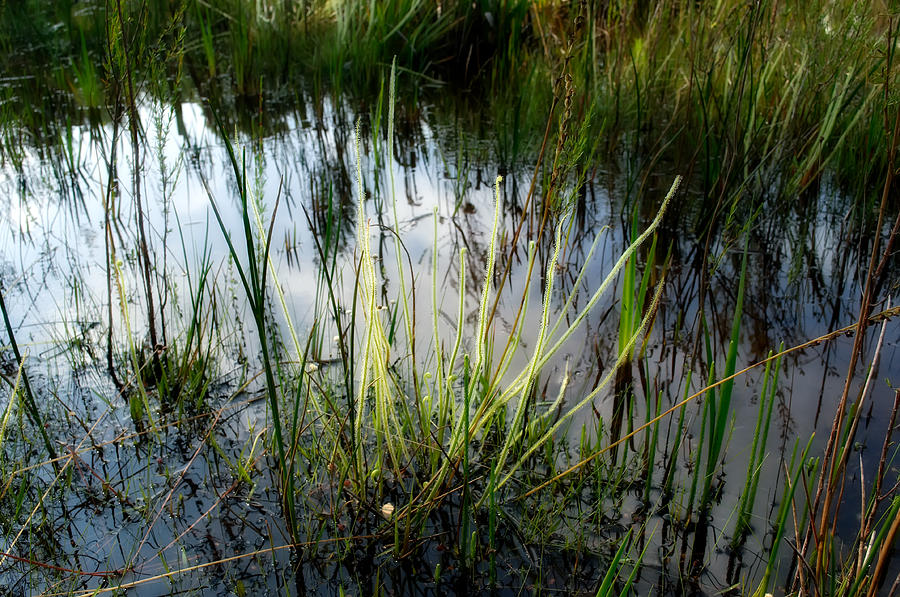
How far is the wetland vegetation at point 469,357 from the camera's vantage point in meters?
Result: 1.23

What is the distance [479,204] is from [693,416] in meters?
1.54

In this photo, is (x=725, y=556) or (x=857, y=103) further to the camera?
(x=857, y=103)

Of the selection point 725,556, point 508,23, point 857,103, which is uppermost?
point 508,23

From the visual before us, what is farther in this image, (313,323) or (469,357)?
(313,323)

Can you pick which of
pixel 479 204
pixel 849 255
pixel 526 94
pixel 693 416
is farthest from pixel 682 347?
pixel 526 94

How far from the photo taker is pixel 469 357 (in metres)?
1.55

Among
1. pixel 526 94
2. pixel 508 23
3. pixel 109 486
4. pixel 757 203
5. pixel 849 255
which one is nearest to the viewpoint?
pixel 109 486

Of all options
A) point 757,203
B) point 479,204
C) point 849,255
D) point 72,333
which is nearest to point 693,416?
point 849,255

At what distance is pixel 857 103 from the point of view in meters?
2.71

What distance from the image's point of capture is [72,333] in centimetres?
198

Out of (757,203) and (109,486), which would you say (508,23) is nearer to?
(757,203)

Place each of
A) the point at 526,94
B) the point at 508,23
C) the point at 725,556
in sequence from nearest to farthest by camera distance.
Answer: the point at 725,556 → the point at 526,94 → the point at 508,23

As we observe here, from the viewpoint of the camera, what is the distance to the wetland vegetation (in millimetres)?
1232

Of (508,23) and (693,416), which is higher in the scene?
(508,23)
